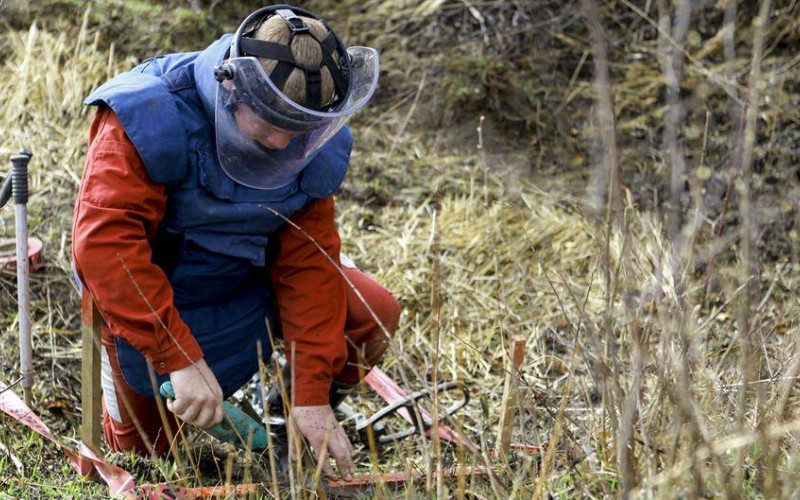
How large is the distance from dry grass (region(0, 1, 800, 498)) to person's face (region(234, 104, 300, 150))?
48 cm

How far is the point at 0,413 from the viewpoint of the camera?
10.4ft

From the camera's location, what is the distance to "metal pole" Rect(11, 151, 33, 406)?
2.95 metres

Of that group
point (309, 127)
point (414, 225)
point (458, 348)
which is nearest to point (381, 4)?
point (414, 225)

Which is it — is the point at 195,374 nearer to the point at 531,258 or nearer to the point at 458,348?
the point at 458,348

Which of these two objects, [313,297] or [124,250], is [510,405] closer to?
[313,297]

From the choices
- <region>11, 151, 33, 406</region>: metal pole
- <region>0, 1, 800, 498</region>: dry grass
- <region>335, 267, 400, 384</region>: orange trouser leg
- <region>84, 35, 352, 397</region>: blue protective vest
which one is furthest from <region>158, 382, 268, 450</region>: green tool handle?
<region>11, 151, 33, 406</region>: metal pole

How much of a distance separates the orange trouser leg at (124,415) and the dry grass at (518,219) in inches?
3.5

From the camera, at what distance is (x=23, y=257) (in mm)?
3086

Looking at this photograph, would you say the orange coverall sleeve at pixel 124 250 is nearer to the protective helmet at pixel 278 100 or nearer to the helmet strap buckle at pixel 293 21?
the protective helmet at pixel 278 100

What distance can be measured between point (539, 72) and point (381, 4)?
1189mm

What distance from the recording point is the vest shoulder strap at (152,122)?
2.54m

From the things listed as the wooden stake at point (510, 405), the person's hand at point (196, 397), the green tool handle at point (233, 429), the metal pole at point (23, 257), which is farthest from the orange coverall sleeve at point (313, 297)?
the metal pole at point (23, 257)

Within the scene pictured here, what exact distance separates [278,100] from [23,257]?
1132 millimetres

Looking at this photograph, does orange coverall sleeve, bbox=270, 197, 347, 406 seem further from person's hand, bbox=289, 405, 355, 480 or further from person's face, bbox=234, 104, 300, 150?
person's face, bbox=234, 104, 300, 150
